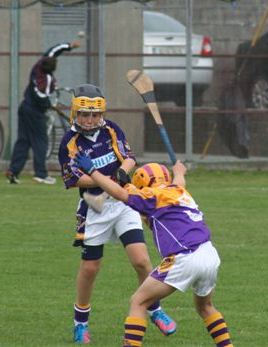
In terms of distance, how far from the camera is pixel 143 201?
729 centimetres

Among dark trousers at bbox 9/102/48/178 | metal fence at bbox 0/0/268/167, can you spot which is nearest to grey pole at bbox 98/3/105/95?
metal fence at bbox 0/0/268/167

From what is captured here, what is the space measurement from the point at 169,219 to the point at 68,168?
1139 millimetres

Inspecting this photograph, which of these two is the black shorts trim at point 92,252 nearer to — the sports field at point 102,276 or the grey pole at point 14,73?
the sports field at point 102,276

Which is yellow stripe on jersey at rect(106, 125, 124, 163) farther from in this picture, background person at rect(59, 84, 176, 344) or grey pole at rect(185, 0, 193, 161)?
grey pole at rect(185, 0, 193, 161)

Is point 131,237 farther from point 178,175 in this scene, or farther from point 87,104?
point 87,104

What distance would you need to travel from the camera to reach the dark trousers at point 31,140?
58.9ft

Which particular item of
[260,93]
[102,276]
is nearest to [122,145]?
[102,276]

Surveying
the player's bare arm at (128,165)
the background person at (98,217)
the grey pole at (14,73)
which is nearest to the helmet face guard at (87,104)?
the background person at (98,217)

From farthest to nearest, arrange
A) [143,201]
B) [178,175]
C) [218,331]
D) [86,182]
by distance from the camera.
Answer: [86,182]
[178,175]
[218,331]
[143,201]

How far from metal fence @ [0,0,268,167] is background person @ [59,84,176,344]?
38.0 feet

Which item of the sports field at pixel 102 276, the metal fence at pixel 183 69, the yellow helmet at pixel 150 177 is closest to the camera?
the yellow helmet at pixel 150 177

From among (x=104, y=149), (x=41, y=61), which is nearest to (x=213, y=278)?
(x=104, y=149)

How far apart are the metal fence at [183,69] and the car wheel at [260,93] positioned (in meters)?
0.02

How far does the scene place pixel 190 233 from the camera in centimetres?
728
